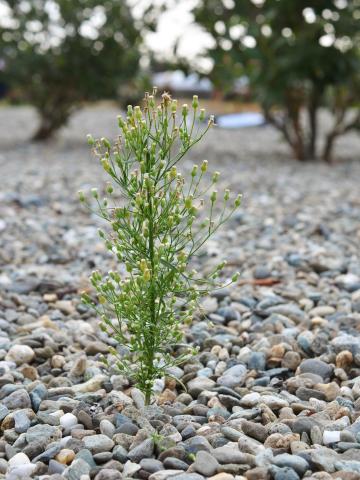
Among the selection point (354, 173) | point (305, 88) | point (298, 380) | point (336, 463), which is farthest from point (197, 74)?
point (336, 463)

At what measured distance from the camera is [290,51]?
729 centimetres

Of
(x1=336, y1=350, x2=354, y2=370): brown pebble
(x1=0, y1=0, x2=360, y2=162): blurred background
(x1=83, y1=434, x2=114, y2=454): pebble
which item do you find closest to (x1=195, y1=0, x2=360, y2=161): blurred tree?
(x1=0, y1=0, x2=360, y2=162): blurred background

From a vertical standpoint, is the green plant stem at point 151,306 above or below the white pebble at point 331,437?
above

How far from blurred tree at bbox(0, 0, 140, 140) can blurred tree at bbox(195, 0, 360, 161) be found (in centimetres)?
148

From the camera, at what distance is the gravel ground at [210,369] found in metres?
1.87

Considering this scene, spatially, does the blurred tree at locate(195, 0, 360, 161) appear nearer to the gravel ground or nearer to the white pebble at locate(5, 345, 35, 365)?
the gravel ground

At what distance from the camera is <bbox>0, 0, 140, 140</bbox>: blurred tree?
8938 millimetres


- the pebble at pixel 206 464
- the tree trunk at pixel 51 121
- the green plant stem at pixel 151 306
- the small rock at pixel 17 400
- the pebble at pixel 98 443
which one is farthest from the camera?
the tree trunk at pixel 51 121

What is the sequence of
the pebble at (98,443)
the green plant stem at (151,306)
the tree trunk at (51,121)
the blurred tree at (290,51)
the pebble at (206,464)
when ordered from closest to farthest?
the pebble at (206,464) → the pebble at (98,443) → the green plant stem at (151,306) → the blurred tree at (290,51) → the tree trunk at (51,121)

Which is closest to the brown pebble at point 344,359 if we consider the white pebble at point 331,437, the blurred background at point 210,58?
the white pebble at point 331,437

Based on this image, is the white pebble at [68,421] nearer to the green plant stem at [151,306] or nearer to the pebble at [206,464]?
the green plant stem at [151,306]

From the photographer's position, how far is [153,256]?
6.78 ft

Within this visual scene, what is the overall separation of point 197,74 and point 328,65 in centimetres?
161

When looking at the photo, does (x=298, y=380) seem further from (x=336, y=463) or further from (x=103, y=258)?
(x=103, y=258)
